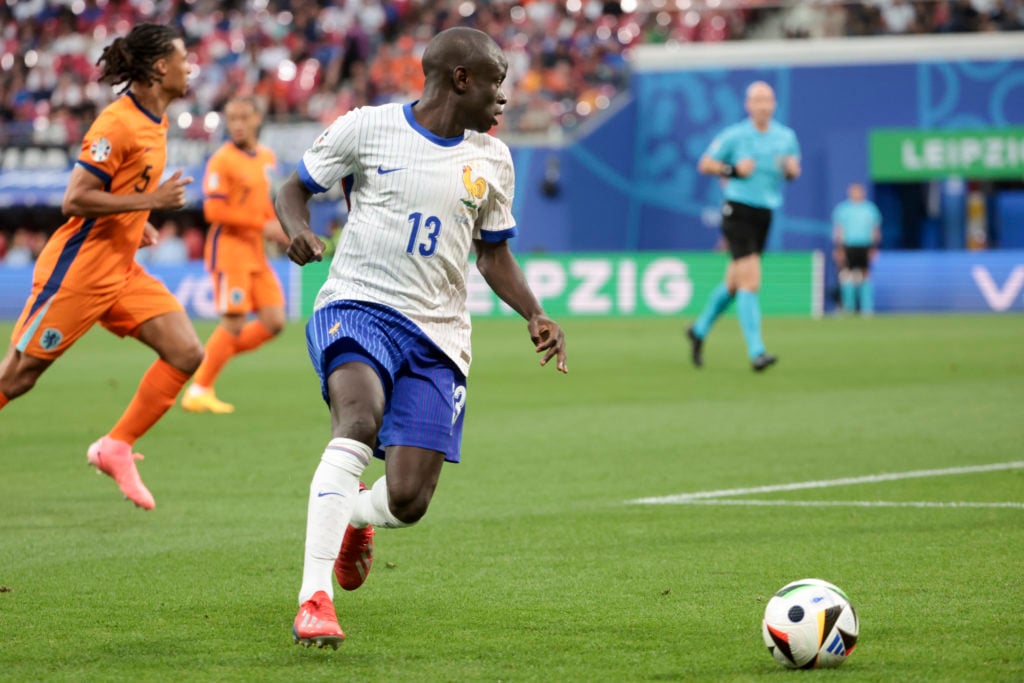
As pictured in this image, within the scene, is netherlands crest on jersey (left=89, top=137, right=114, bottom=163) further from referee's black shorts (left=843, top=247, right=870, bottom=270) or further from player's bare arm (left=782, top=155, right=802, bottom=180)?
referee's black shorts (left=843, top=247, right=870, bottom=270)

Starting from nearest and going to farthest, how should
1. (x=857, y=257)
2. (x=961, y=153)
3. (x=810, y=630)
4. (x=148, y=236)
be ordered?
1. (x=810, y=630)
2. (x=148, y=236)
3. (x=857, y=257)
4. (x=961, y=153)

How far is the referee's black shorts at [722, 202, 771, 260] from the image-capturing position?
15.0 metres

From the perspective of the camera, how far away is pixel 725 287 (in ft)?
49.5

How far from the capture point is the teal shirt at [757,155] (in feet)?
49.3

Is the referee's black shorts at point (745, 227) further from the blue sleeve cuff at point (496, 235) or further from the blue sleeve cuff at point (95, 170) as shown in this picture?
the blue sleeve cuff at point (496, 235)

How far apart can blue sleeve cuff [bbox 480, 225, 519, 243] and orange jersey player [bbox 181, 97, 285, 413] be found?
7.03 m

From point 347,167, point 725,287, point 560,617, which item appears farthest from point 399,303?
point 725,287

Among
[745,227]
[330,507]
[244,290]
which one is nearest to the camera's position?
[330,507]

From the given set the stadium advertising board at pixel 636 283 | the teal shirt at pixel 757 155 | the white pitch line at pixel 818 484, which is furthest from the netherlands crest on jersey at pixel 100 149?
the stadium advertising board at pixel 636 283

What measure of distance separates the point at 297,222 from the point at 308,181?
7.1 inches

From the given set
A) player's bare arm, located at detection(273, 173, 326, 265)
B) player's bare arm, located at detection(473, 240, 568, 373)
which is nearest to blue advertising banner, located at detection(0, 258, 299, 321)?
player's bare arm, located at detection(473, 240, 568, 373)

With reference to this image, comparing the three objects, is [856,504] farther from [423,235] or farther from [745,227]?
[745,227]

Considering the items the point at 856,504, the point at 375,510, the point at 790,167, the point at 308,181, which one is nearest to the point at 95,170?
the point at 308,181

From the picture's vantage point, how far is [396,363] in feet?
17.0
